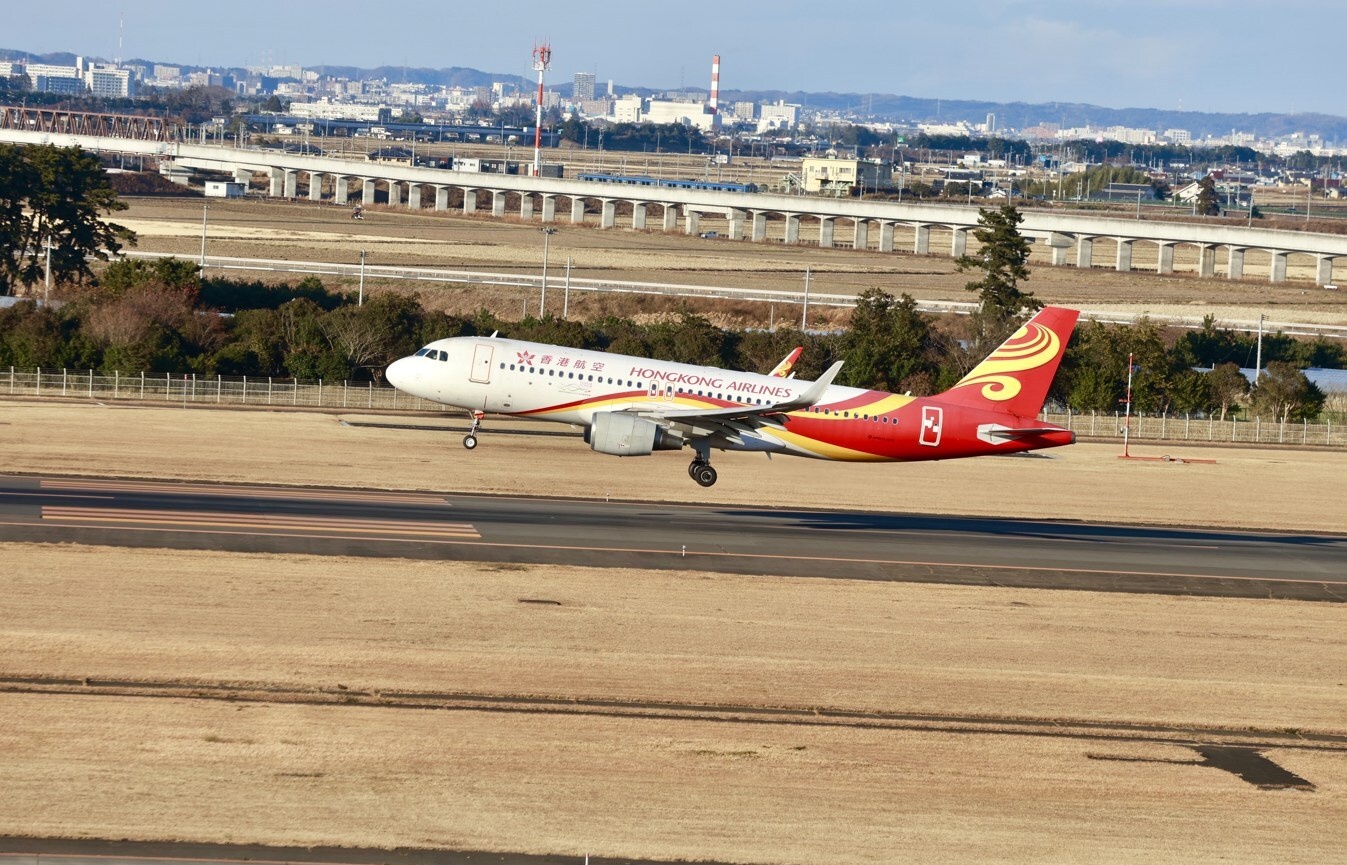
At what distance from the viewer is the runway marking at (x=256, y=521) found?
48.4 metres

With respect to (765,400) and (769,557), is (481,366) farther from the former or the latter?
(769,557)

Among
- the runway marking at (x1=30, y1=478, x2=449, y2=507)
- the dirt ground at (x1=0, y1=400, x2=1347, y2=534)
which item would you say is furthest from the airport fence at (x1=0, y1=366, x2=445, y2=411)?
the runway marking at (x1=30, y1=478, x2=449, y2=507)

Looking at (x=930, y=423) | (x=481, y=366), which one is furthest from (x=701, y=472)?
(x=481, y=366)

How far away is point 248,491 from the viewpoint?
55250mm

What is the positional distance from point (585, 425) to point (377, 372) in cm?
4041

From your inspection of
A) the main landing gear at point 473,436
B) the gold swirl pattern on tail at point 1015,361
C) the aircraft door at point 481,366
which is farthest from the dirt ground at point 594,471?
the gold swirl pattern on tail at point 1015,361

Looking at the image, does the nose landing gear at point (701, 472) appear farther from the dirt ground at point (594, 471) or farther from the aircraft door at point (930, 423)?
the aircraft door at point (930, 423)

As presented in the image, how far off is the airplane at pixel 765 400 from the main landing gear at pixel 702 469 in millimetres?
80

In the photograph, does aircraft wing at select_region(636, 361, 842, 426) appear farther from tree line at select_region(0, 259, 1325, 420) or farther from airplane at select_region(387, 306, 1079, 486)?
tree line at select_region(0, 259, 1325, 420)

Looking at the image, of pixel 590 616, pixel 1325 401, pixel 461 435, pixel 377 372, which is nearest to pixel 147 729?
pixel 590 616

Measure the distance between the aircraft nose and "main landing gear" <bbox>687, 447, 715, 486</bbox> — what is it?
1054 cm

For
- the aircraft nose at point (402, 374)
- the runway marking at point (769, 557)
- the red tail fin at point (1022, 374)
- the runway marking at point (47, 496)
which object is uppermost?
the red tail fin at point (1022, 374)

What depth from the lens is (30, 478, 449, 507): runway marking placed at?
178 ft

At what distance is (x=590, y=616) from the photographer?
132ft
